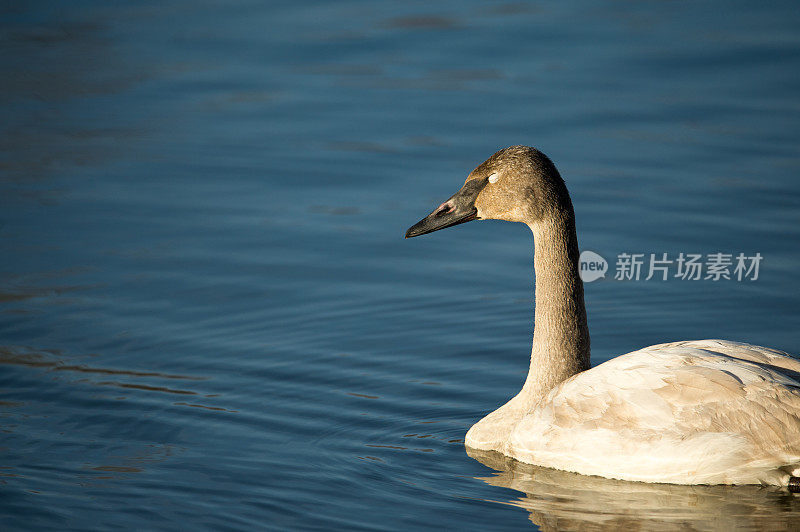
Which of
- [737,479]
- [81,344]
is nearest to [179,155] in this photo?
[81,344]

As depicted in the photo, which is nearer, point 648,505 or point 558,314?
point 648,505

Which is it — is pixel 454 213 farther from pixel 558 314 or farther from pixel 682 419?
pixel 682 419

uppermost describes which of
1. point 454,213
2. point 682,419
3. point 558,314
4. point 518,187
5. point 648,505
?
point 518,187

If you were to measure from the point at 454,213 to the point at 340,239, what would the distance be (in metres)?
3.29

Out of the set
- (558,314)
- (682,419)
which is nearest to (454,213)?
(558,314)

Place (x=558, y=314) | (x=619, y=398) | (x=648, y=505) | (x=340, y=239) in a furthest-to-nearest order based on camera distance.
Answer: (x=340, y=239) < (x=558, y=314) < (x=619, y=398) < (x=648, y=505)

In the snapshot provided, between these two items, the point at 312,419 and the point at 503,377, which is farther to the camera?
the point at 503,377

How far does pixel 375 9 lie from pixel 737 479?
38.9 feet

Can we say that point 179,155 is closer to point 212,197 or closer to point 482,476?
point 212,197

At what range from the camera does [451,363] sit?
377 inches

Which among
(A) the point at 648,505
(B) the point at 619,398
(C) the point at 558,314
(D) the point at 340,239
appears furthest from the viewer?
(D) the point at 340,239

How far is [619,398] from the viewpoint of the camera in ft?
24.4

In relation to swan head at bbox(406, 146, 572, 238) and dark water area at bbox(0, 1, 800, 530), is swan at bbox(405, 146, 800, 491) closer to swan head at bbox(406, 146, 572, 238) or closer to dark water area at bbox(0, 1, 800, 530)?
swan head at bbox(406, 146, 572, 238)

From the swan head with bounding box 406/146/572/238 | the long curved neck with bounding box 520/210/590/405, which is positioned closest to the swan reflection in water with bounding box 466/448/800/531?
the long curved neck with bounding box 520/210/590/405
